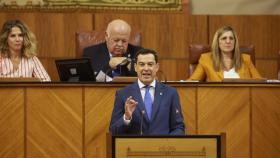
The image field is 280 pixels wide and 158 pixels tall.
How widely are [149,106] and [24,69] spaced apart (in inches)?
81.1

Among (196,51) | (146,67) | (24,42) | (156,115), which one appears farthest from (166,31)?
(156,115)

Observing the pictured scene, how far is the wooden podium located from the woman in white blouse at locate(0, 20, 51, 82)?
2.56 metres

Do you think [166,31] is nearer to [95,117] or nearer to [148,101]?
[95,117]

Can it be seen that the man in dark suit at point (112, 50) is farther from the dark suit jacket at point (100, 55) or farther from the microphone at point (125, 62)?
the microphone at point (125, 62)

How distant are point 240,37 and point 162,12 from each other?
94 centimetres

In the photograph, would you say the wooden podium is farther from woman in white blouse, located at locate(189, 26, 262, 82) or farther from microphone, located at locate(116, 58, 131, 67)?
woman in white blouse, located at locate(189, 26, 262, 82)

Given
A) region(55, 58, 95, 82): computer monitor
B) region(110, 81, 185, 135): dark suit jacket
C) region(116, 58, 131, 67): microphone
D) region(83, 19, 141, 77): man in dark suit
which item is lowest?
region(110, 81, 185, 135): dark suit jacket

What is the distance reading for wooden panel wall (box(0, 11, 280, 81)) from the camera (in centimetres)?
834

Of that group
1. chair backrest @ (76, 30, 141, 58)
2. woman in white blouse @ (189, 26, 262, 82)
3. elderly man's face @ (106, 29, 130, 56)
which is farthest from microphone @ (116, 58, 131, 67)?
woman in white blouse @ (189, 26, 262, 82)

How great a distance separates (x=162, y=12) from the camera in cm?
840

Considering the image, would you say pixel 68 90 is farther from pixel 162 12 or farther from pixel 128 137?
pixel 162 12

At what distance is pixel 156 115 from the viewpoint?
5.09 meters

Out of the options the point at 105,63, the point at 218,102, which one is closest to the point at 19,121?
the point at 105,63

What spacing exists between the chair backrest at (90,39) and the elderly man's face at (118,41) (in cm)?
36
